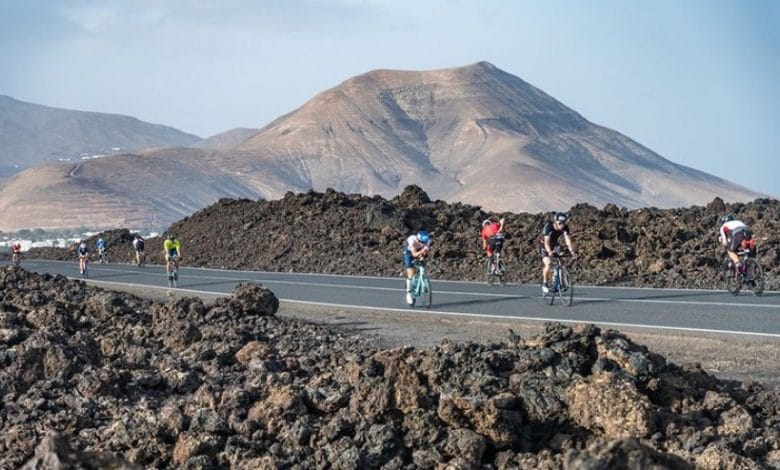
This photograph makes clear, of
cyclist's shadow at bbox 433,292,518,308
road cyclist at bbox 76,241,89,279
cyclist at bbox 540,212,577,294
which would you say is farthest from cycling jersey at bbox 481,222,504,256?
road cyclist at bbox 76,241,89,279

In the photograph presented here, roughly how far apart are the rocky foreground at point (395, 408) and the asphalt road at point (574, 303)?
6.88m

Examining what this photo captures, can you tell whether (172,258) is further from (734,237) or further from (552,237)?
(734,237)

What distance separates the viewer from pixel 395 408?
7.86m

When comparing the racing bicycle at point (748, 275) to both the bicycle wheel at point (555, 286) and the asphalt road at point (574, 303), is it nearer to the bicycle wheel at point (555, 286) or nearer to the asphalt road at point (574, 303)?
the asphalt road at point (574, 303)

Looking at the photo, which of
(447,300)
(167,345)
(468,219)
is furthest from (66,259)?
(167,345)

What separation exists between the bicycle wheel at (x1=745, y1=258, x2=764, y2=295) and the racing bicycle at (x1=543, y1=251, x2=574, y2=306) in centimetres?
382

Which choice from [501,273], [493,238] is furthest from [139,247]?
[501,273]

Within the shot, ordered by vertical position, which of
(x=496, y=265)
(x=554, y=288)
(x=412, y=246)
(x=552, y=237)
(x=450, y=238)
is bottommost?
(x=554, y=288)

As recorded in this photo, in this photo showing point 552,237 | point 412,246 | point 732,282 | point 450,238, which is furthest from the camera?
point 450,238

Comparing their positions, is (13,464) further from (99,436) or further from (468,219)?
(468,219)

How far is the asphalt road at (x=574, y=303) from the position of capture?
17.0m

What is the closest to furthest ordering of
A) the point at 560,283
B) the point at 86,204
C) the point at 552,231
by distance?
the point at 552,231 → the point at 560,283 → the point at 86,204

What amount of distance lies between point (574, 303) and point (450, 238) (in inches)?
591

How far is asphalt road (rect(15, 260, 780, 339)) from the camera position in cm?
1700
